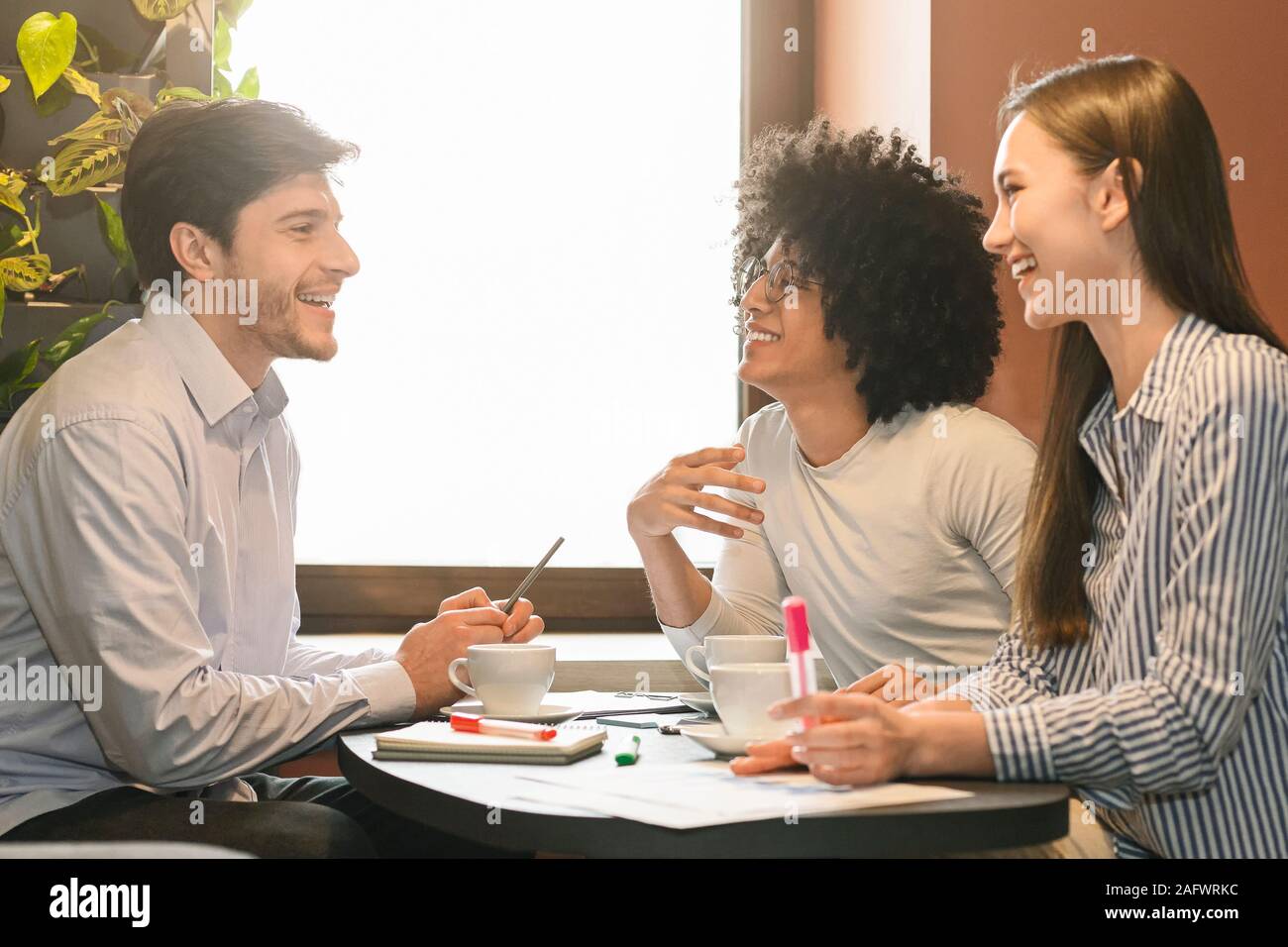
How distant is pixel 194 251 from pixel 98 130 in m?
0.63

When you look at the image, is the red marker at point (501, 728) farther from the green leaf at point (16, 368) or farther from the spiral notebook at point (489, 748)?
the green leaf at point (16, 368)

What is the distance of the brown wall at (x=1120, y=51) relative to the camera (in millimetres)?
2156

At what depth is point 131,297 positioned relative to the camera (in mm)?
2252

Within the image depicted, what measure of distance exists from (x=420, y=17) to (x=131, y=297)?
906mm

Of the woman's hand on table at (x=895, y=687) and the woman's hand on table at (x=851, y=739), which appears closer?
the woman's hand on table at (x=851, y=739)

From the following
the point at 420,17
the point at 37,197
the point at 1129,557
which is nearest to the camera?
the point at 1129,557

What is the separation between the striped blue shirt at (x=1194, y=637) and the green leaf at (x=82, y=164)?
6.01ft

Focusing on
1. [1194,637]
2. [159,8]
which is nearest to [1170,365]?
[1194,637]

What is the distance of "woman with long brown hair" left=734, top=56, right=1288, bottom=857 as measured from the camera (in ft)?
3.31

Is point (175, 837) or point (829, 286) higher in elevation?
point (829, 286)

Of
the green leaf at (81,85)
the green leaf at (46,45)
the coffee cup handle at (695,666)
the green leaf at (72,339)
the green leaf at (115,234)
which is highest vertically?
the green leaf at (46,45)

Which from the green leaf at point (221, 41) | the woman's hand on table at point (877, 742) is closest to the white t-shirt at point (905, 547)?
the woman's hand on table at point (877, 742)
